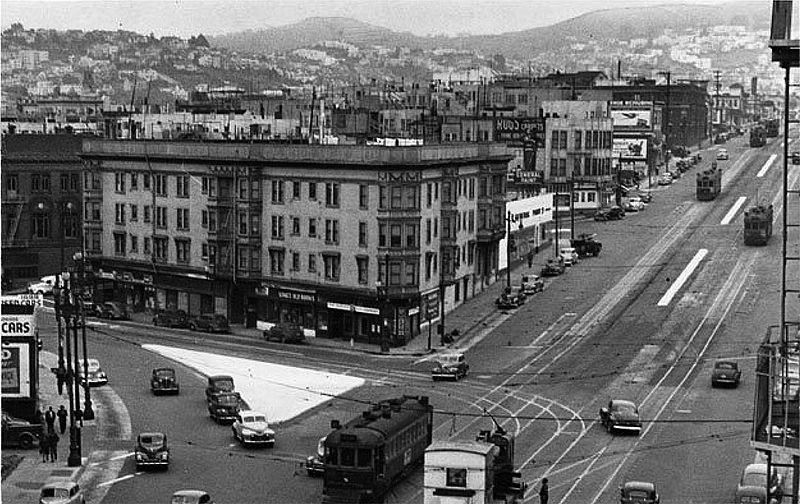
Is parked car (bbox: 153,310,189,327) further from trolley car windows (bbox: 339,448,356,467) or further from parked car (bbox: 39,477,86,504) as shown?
parked car (bbox: 39,477,86,504)

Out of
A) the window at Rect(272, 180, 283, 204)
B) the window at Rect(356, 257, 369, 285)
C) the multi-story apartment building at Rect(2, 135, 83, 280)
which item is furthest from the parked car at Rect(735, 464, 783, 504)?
the multi-story apartment building at Rect(2, 135, 83, 280)

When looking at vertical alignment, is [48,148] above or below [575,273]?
above

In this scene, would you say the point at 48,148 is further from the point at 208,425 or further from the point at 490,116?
the point at 208,425

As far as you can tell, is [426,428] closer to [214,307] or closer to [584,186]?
[214,307]

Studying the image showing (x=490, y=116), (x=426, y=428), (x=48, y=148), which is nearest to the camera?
(x=426, y=428)

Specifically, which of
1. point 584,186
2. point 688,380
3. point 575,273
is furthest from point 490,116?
point 688,380

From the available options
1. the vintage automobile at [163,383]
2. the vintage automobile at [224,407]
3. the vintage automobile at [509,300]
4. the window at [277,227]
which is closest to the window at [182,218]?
the window at [277,227]

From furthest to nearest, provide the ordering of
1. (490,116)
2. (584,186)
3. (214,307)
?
(490,116)
(584,186)
(214,307)

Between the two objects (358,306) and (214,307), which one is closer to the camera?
(358,306)
